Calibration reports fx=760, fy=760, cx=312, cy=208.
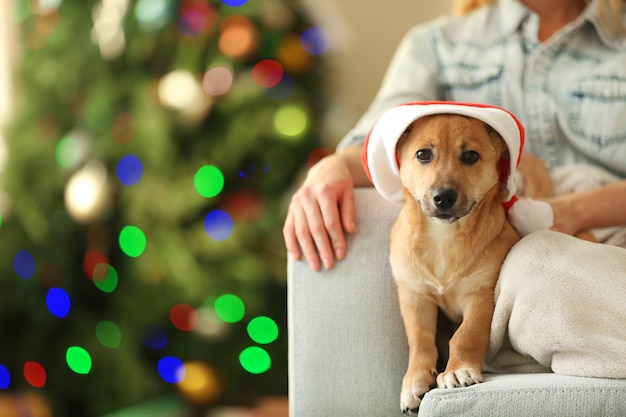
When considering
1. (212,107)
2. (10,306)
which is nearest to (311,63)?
(212,107)

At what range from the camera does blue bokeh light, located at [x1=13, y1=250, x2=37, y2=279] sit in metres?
2.11

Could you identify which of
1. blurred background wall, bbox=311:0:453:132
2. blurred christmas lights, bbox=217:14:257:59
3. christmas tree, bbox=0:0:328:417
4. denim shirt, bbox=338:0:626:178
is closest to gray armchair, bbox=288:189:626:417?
denim shirt, bbox=338:0:626:178

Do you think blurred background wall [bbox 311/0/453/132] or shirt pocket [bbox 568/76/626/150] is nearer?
shirt pocket [bbox 568/76/626/150]

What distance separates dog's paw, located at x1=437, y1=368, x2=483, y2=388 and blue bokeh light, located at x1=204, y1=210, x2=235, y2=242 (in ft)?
3.45

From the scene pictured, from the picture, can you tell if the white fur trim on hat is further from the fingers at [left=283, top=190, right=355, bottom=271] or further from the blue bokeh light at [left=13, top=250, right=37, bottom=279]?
the blue bokeh light at [left=13, top=250, right=37, bottom=279]

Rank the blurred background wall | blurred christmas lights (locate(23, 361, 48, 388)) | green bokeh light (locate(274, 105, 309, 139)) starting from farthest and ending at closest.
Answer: the blurred background wall < blurred christmas lights (locate(23, 361, 48, 388)) < green bokeh light (locate(274, 105, 309, 139))

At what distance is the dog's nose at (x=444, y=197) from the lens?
3.39 ft

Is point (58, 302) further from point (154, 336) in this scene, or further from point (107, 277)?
point (154, 336)

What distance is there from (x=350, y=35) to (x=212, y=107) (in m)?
0.81

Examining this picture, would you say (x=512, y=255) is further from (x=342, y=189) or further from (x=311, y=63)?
(x=311, y=63)

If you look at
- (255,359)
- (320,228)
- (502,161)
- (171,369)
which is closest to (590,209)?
(502,161)

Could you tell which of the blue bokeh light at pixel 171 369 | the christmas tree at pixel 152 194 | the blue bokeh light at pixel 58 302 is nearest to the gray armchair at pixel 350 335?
the christmas tree at pixel 152 194

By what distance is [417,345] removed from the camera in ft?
3.72

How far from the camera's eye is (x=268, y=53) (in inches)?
79.5
